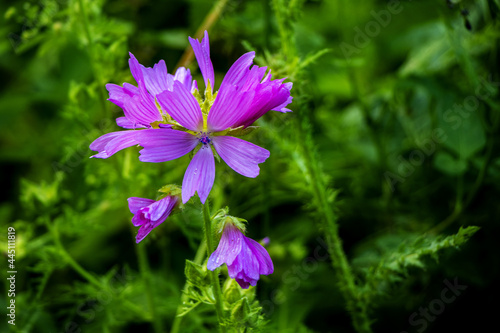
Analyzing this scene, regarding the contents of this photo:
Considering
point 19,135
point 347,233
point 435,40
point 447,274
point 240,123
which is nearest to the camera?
point 240,123

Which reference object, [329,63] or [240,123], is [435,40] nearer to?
[329,63]

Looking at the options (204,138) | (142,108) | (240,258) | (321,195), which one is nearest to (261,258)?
(240,258)

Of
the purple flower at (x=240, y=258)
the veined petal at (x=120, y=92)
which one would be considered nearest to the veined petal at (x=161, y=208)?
the purple flower at (x=240, y=258)

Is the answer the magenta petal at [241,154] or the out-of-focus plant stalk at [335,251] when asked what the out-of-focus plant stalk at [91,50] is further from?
the magenta petal at [241,154]

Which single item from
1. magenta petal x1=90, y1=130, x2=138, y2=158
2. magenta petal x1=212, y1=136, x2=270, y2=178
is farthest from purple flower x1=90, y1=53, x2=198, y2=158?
magenta petal x1=212, y1=136, x2=270, y2=178

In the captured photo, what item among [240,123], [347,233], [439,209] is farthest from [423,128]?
[240,123]

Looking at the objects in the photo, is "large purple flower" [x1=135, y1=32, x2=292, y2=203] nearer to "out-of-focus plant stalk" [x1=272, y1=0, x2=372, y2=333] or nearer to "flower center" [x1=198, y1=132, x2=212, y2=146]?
"flower center" [x1=198, y1=132, x2=212, y2=146]

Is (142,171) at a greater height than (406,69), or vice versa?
(406,69)
